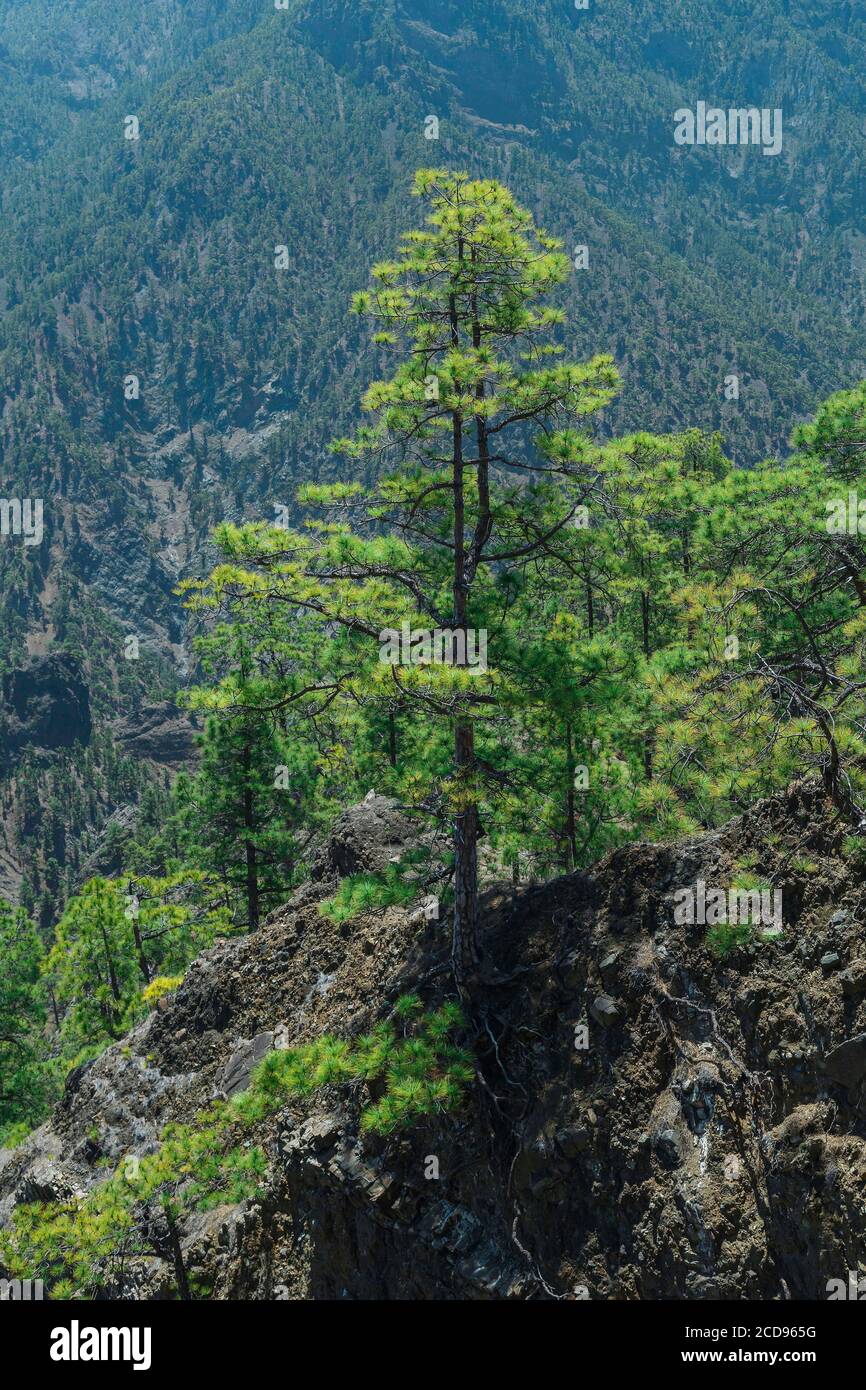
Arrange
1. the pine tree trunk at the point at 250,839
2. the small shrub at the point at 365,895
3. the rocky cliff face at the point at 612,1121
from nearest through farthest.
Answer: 1. the rocky cliff face at the point at 612,1121
2. the small shrub at the point at 365,895
3. the pine tree trunk at the point at 250,839

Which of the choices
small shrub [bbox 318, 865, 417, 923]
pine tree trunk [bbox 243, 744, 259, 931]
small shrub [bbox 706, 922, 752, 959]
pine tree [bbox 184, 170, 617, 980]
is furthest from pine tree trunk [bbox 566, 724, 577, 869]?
pine tree trunk [bbox 243, 744, 259, 931]

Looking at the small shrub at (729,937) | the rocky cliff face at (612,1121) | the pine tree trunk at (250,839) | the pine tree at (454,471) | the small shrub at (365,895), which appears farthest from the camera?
the pine tree trunk at (250,839)

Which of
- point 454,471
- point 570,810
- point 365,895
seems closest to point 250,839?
point 570,810

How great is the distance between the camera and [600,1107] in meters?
11.2

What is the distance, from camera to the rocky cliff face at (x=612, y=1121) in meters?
9.51

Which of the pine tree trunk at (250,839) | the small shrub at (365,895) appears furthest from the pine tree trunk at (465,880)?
the pine tree trunk at (250,839)

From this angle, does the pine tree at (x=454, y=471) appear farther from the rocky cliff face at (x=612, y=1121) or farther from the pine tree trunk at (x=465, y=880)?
the rocky cliff face at (x=612, y=1121)

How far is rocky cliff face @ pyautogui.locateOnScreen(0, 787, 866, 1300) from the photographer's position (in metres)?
9.51

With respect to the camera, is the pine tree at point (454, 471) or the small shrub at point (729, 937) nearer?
the small shrub at point (729, 937)

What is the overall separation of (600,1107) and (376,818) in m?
9.27

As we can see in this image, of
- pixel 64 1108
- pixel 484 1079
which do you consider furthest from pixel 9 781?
pixel 484 1079

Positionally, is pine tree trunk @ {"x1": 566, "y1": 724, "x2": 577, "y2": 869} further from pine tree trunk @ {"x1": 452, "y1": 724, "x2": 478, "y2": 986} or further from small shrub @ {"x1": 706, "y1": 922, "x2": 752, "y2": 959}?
small shrub @ {"x1": 706, "y1": 922, "x2": 752, "y2": 959}

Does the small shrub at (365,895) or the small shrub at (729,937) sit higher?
the small shrub at (365,895)
